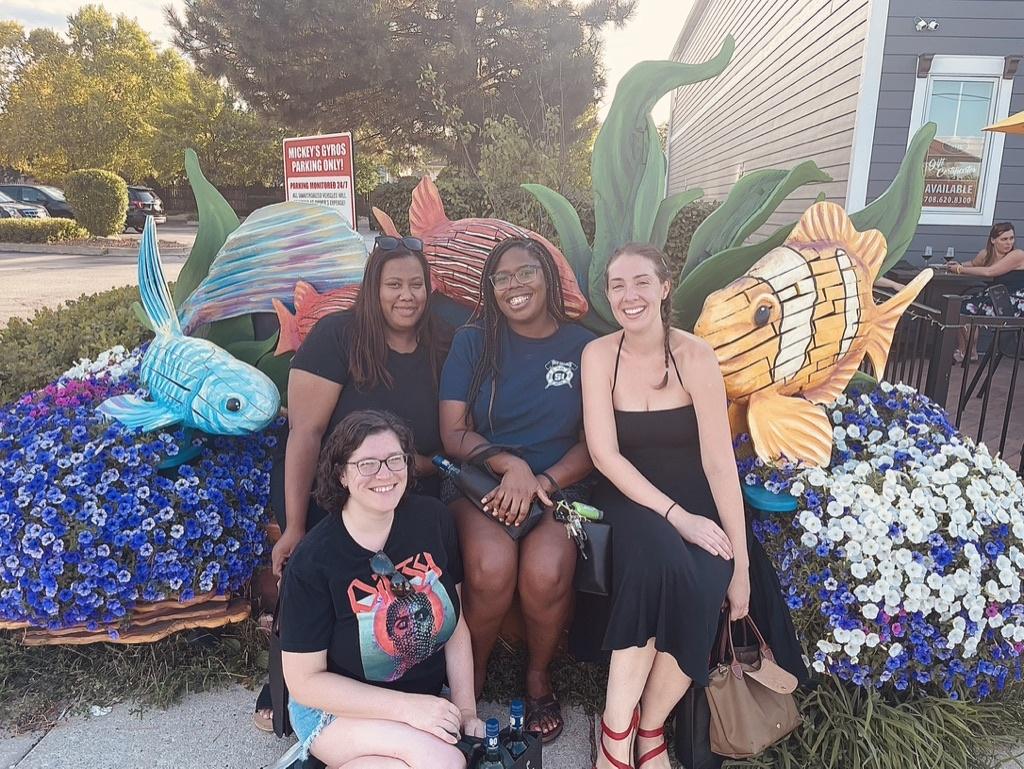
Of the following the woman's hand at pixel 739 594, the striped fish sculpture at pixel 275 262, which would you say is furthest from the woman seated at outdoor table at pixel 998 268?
the striped fish sculpture at pixel 275 262

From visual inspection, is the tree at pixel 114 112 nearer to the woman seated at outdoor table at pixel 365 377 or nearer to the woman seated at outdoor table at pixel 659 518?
the woman seated at outdoor table at pixel 365 377

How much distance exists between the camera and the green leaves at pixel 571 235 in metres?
3.12

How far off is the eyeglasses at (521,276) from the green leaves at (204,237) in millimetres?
1750

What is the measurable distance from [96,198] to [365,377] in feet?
67.1

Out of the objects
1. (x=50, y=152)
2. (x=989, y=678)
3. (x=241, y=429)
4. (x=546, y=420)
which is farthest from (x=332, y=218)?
(x=50, y=152)

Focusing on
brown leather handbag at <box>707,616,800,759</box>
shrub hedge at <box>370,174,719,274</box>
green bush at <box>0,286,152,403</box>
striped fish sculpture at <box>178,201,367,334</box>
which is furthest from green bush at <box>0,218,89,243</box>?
brown leather handbag at <box>707,616,800,759</box>

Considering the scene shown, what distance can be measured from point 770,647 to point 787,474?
0.56 metres

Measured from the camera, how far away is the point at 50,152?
25.6 m

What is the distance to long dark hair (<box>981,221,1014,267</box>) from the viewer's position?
20.1 feet

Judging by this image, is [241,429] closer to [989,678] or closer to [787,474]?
[787,474]

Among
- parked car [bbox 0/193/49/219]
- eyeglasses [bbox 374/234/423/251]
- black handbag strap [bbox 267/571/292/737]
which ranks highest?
parked car [bbox 0/193/49/219]

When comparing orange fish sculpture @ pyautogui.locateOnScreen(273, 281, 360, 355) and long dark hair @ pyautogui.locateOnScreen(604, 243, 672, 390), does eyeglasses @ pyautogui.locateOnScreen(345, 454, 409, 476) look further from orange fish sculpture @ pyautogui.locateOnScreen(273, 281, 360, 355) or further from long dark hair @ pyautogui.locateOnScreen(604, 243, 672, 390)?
orange fish sculpture @ pyautogui.locateOnScreen(273, 281, 360, 355)

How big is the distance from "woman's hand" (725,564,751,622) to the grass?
5.43 feet

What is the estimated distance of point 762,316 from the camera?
8.15 ft
